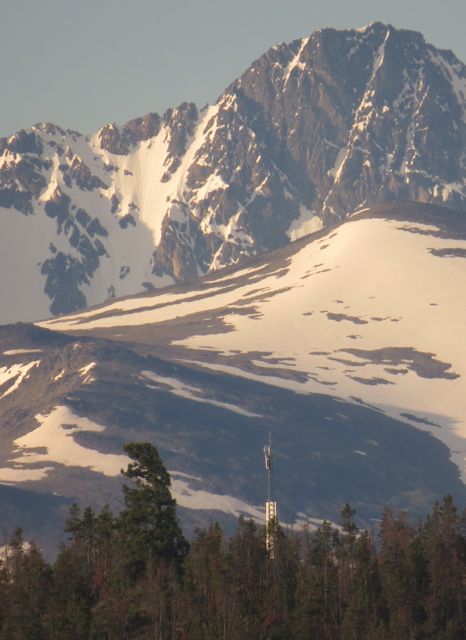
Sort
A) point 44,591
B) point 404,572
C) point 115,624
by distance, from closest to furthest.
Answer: point 115,624 < point 44,591 < point 404,572

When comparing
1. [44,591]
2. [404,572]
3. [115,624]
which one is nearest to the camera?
[115,624]

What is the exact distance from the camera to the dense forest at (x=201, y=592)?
17100cm

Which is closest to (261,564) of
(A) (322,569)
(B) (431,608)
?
(A) (322,569)

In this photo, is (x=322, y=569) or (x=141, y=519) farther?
(x=322, y=569)

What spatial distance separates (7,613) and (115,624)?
36.8 ft

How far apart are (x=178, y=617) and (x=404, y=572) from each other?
26.0 metres

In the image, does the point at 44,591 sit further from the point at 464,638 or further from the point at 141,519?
the point at 464,638

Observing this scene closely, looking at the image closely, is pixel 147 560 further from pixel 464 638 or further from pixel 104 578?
pixel 464 638

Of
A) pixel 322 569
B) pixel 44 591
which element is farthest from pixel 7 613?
pixel 322 569

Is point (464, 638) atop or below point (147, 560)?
below

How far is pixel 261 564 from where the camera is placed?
643 ft

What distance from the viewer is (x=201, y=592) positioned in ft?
604

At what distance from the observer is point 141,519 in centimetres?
18162

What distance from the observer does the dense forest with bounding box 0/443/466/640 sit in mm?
171000
